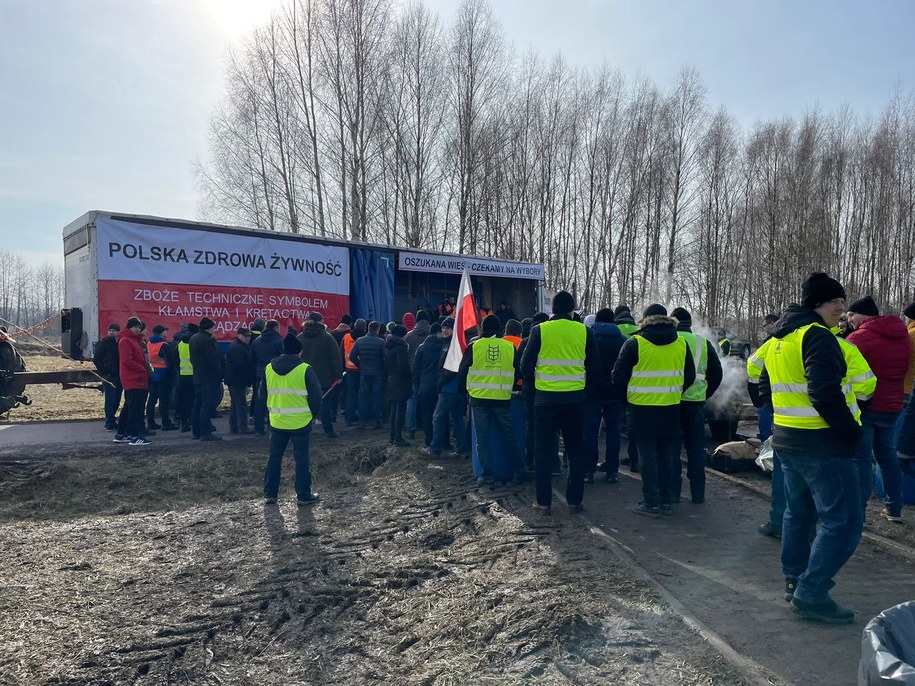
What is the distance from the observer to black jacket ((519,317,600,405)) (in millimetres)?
5840

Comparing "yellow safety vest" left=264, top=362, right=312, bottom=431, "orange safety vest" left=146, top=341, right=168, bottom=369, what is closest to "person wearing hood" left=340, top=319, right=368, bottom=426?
"orange safety vest" left=146, top=341, right=168, bottom=369

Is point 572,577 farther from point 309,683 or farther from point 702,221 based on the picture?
point 702,221

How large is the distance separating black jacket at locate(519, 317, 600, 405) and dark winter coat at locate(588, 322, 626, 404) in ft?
4.35

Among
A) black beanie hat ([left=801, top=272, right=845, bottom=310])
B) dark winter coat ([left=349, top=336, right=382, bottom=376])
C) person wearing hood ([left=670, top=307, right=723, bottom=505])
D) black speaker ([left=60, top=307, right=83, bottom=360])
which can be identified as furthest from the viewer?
black speaker ([left=60, top=307, right=83, bottom=360])

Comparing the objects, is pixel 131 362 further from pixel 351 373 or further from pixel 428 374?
pixel 428 374

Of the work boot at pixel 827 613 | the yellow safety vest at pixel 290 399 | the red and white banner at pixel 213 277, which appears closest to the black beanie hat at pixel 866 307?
the work boot at pixel 827 613

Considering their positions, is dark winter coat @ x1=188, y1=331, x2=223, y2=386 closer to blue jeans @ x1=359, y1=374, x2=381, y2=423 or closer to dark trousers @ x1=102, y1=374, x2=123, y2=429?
dark trousers @ x1=102, y1=374, x2=123, y2=429

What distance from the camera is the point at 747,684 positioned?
3064 mm

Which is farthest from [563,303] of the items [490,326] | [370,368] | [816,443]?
[370,368]

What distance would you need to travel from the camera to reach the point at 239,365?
33.7 ft

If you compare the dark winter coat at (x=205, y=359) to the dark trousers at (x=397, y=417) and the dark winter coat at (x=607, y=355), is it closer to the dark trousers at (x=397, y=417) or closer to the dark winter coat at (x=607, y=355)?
the dark trousers at (x=397, y=417)

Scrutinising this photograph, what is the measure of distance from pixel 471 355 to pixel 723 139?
99.3 ft

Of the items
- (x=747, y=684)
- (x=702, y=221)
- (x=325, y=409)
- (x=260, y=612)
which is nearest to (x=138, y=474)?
(x=325, y=409)

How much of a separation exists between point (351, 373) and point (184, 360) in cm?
295
